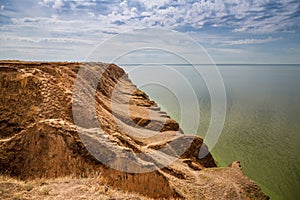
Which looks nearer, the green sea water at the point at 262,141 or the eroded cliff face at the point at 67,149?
the eroded cliff face at the point at 67,149

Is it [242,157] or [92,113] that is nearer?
[92,113]

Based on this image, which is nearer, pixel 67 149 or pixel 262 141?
pixel 67 149

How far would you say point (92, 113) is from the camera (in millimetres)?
14914

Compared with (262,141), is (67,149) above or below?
above

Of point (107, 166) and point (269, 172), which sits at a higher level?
point (107, 166)

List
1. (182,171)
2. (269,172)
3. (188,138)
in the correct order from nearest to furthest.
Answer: (182,171), (188,138), (269,172)

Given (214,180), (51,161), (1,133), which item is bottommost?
(214,180)

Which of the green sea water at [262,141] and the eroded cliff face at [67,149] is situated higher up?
the eroded cliff face at [67,149]

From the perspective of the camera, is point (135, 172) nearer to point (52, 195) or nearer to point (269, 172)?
point (52, 195)

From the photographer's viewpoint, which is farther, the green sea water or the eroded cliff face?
the green sea water

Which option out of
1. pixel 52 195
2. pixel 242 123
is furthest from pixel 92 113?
pixel 242 123

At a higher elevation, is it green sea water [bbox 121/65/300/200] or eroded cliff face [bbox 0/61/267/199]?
eroded cliff face [bbox 0/61/267/199]

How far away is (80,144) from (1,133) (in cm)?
397

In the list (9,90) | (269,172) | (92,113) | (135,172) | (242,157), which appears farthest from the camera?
(242,157)
